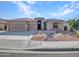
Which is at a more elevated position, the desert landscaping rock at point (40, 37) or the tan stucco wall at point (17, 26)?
the tan stucco wall at point (17, 26)

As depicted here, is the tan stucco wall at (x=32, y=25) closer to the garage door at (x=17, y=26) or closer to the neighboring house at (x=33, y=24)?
the neighboring house at (x=33, y=24)

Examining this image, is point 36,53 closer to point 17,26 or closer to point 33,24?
point 33,24

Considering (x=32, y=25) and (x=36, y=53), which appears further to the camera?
(x=32, y=25)

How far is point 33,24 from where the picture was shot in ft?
15.7

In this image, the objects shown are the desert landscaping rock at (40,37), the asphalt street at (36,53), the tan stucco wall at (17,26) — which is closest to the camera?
the asphalt street at (36,53)

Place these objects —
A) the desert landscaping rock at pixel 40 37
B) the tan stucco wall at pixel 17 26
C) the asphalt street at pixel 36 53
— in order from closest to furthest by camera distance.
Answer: the asphalt street at pixel 36 53 < the desert landscaping rock at pixel 40 37 < the tan stucco wall at pixel 17 26

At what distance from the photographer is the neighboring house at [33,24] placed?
15.4 feet

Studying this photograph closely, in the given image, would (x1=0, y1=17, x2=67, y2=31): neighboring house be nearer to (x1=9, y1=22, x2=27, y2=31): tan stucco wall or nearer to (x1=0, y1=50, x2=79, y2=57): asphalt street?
(x1=9, y1=22, x2=27, y2=31): tan stucco wall

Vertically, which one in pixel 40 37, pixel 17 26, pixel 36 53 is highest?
pixel 17 26

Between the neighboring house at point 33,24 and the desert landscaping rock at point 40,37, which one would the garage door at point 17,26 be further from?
the desert landscaping rock at point 40,37

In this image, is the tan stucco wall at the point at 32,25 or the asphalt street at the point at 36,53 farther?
the tan stucco wall at the point at 32,25

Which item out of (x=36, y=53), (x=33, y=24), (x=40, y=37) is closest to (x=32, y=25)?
(x=33, y=24)

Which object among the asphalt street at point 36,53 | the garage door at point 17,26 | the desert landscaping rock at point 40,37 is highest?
the garage door at point 17,26

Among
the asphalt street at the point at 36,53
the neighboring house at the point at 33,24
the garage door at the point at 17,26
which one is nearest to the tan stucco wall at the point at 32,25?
the neighboring house at the point at 33,24
